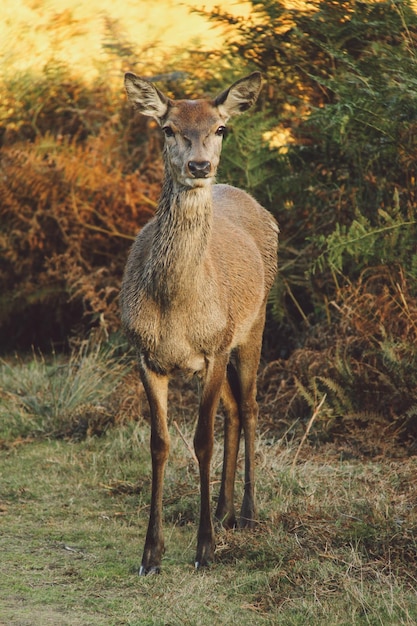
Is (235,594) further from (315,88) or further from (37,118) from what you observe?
(37,118)

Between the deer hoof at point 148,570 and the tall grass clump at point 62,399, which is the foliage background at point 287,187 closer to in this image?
the tall grass clump at point 62,399

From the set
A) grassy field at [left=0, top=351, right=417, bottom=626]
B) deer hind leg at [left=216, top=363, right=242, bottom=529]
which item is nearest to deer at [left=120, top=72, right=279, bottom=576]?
deer hind leg at [left=216, top=363, right=242, bottom=529]

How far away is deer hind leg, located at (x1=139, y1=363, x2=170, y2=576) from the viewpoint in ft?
19.3

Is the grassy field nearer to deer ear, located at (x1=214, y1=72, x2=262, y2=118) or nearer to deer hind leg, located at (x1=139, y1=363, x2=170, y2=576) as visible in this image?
deer hind leg, located at (x1=139, y1=363, x2=170, y2=576)

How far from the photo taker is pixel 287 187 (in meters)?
9.12

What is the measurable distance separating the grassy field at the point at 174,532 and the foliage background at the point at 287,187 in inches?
33.0

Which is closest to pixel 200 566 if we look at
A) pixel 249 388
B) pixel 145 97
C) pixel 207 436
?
pixel 207 436

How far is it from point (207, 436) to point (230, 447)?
81 cm

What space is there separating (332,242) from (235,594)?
3.29 meters

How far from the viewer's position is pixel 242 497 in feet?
22.9

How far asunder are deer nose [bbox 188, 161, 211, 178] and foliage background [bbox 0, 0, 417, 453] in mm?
2546

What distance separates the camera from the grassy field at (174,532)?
200 inches

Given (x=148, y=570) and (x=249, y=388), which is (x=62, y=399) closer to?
(x=249, y=388)

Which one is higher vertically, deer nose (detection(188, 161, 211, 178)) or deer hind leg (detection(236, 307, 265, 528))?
deer nose (detection(188, 161, 211, 178))
